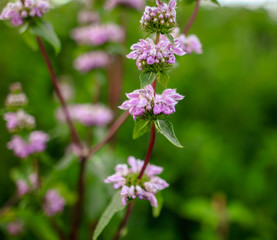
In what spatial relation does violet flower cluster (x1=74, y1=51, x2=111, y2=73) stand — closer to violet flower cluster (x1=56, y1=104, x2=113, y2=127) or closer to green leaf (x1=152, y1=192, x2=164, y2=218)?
violet flower cluster (x1=56, y1=104, x2=113, y2=127)

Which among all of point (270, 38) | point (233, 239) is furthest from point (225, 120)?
point (270, 38)

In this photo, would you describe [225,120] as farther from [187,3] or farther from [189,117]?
[187,3]

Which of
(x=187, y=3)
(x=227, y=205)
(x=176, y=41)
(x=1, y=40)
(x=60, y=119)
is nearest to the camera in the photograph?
(x=176, y=41)

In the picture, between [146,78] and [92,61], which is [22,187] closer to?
[92,61]

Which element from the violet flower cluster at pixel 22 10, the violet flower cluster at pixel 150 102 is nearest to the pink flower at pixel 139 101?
the violet flower cluster at pixel 150 102

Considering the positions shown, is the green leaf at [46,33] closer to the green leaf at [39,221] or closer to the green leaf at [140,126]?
the green leaf at [140,126]

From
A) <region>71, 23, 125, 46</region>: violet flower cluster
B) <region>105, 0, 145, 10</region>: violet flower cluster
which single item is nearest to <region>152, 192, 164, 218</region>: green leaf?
<region>71, 23, 125, 46</region>: violet flower cluster
